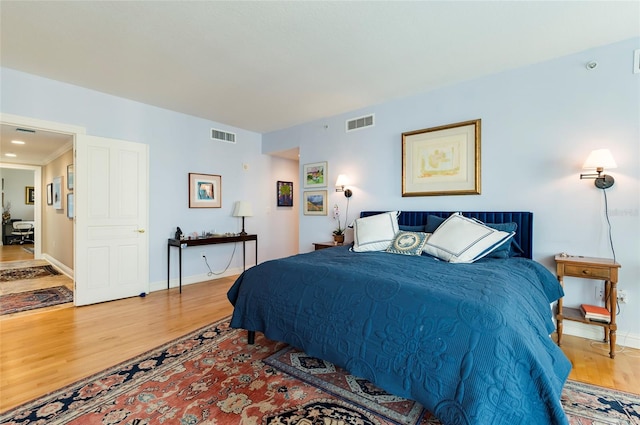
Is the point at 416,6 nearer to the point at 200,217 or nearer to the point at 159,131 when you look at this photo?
the point at 159,131

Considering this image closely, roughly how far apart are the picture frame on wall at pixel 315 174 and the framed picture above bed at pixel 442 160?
4.58ft

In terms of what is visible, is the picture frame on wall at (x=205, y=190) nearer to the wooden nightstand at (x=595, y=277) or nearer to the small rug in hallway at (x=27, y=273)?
the small rug in hallway at (x=27, y=273)

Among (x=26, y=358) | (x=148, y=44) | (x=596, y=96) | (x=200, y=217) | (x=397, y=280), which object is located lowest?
(x=26, y=358)

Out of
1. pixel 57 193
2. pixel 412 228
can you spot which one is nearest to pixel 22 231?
pixel 57 193

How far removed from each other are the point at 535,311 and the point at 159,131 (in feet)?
16.2

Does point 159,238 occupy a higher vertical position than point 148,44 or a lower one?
lower

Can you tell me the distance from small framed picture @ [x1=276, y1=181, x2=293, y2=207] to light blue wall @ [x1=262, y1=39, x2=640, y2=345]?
306cm

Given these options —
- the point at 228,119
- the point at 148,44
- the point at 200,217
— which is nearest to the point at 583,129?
the point at 148,44

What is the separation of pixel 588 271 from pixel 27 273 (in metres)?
8.37

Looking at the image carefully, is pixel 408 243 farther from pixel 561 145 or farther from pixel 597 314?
pixel 561 145

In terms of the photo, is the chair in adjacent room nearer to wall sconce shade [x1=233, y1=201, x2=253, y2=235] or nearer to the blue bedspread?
wall sconce shade [x1=233, y1=201, x2=253, y2=235]

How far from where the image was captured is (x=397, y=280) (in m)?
1.87

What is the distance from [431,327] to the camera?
149cm

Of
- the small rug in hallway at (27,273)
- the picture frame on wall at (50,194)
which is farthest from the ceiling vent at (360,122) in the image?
the picture frame on wall at (50,194)
